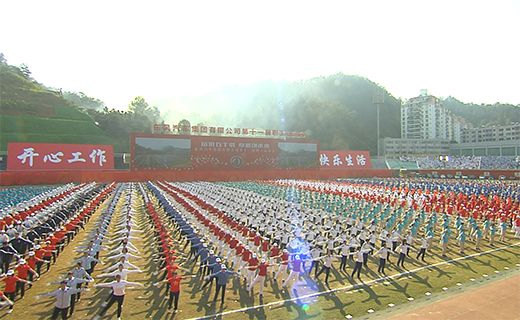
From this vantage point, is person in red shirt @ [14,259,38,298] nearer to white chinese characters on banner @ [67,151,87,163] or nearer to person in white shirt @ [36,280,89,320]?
person in white shirt @ [36,280,89,320]

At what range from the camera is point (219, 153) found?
40.8 metres

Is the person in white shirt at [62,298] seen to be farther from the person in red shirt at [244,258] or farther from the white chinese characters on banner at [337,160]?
the white chinese characters on banner at [337,160]

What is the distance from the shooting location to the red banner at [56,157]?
33.1 meters

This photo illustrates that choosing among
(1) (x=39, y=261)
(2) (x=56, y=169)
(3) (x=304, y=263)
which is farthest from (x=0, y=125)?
(3) (x=304, y=263)

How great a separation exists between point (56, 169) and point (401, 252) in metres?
34.9

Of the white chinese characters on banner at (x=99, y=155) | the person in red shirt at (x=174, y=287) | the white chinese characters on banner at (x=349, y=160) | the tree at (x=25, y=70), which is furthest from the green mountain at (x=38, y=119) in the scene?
the person in red shirt at (x=174, y=287)

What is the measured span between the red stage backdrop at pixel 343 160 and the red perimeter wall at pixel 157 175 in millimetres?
2526

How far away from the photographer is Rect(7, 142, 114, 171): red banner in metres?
33.1

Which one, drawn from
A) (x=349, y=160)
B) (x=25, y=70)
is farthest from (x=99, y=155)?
(x=25, y=70)

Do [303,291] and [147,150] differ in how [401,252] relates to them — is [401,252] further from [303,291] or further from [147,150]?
[147,150]

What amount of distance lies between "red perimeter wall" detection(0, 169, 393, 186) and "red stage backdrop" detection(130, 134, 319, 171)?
1111mm

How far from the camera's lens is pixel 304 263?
1084 centimetres

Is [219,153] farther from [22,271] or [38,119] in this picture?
[38,119]

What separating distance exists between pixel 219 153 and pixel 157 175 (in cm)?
803
